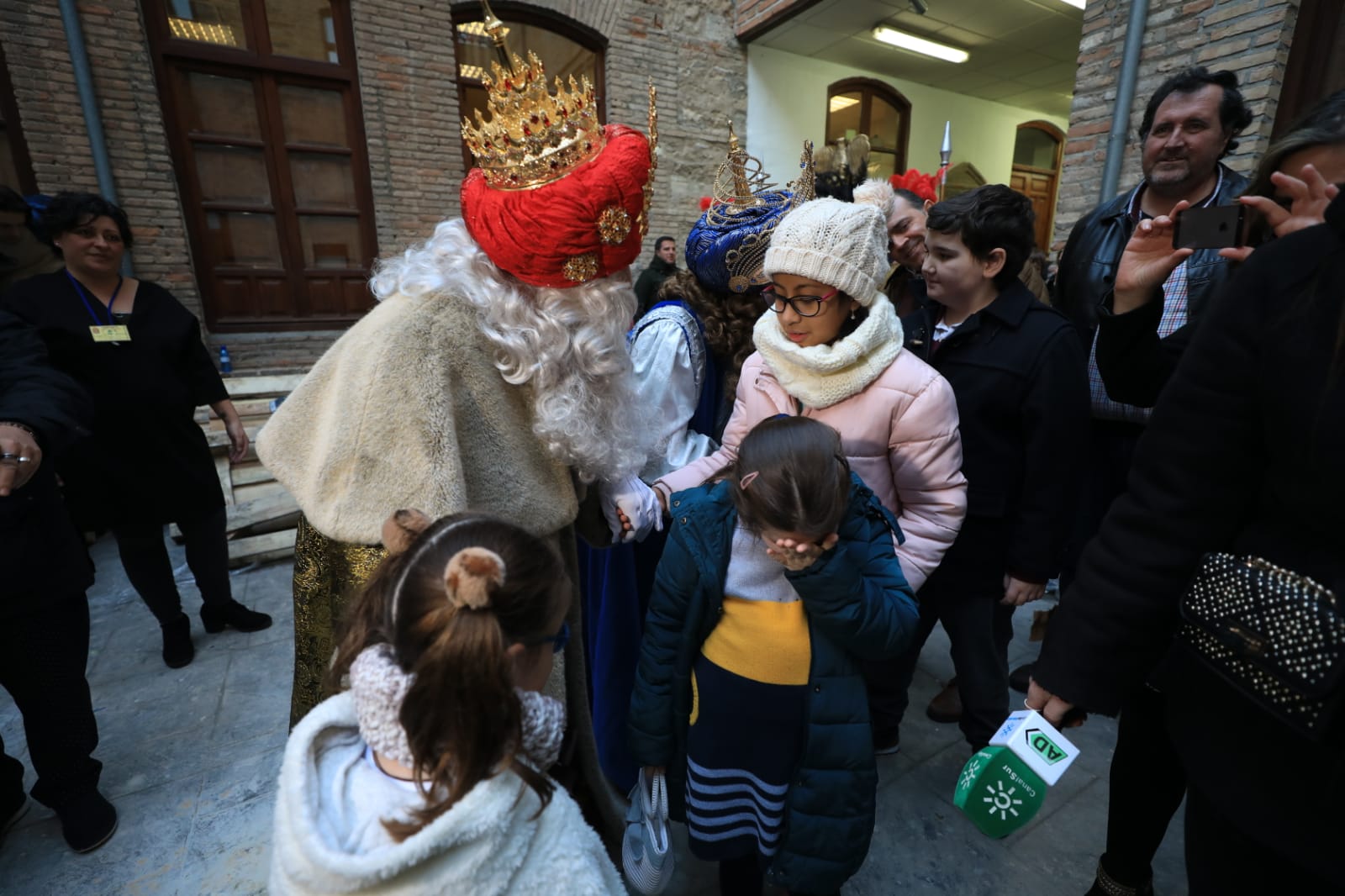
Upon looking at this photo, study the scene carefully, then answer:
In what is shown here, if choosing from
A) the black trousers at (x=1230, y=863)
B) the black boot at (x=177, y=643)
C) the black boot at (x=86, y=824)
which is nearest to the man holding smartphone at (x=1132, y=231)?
the black trousers at (x=1230, y=863)

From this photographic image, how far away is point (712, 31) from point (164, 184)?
618 cm

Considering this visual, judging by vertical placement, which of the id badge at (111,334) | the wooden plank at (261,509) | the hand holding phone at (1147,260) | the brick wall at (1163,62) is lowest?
the wooden plank at (261,509)

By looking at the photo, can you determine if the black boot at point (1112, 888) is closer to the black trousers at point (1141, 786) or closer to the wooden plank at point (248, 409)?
the black trousers at point (1141, 786)

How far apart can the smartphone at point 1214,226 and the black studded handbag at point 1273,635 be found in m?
0.87

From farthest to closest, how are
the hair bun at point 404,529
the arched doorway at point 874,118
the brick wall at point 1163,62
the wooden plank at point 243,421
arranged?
the arched doorway at point 874,118 → the wooden plank at point 243,421 → the brick wall at point 1163,62 → the hair bun at point 404,529

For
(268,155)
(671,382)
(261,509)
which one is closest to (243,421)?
(261,509)

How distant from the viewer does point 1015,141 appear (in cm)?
1088

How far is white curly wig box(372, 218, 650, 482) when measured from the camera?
144 cm

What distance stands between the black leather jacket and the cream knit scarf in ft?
3.96

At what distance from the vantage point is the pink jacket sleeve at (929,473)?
1.67 metres

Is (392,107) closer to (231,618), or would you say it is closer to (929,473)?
(231,618)

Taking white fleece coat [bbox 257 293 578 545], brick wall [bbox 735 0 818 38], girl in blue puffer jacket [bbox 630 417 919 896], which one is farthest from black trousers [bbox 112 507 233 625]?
brick wall [bbox 735 0 818 38]

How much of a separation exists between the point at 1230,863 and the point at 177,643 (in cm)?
397

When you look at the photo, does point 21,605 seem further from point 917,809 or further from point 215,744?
point 917,809
